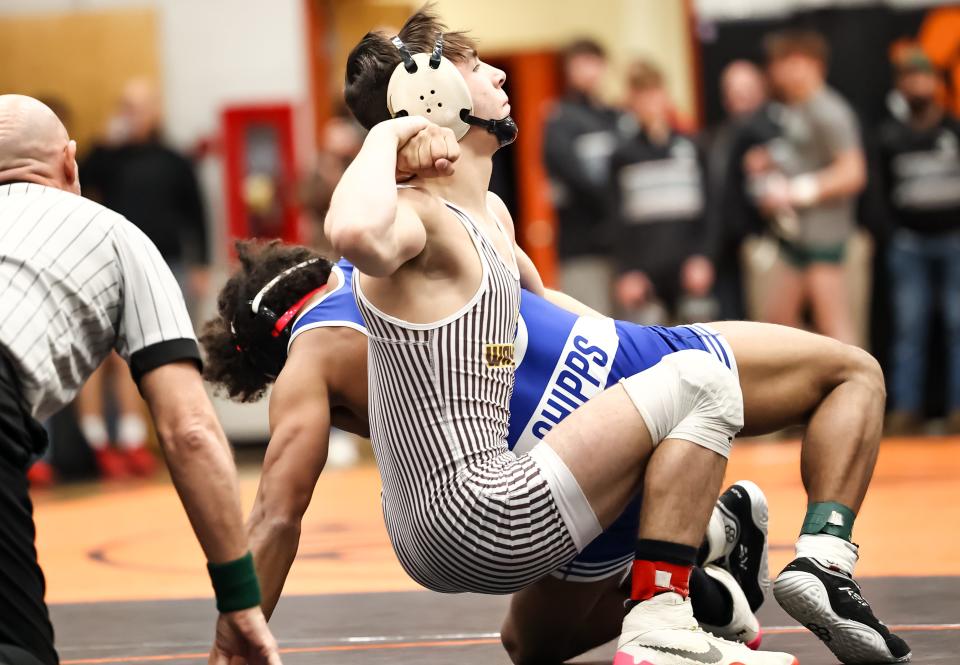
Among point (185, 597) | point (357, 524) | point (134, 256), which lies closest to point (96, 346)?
point (134, 256)

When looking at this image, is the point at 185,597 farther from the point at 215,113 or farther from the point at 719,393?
the point at 215,113

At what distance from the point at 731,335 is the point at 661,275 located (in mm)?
5598

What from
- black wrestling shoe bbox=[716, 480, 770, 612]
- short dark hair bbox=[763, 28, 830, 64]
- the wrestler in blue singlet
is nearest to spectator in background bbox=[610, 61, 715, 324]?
short dark hair bbox=[763, 28, 830, 64]

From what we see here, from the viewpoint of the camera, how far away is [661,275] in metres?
9.08

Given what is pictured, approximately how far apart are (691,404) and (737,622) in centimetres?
71

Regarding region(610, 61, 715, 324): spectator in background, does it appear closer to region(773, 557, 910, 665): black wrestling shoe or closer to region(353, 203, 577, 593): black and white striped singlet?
region(773, 557, 910, 665): black wrestling shoe

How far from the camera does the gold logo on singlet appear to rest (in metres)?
3.07

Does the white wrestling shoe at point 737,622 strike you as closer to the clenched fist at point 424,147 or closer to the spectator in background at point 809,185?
the clenched fist at point 424,147

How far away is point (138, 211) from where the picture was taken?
9.81 metres

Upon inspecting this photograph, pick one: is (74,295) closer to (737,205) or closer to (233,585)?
(233,585)

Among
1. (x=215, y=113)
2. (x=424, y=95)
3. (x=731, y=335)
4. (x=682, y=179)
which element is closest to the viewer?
(x=424, y=95)

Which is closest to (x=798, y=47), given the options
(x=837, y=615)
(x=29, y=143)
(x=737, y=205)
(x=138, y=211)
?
(x=737, y=205)

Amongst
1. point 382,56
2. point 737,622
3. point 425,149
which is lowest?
point 737,622

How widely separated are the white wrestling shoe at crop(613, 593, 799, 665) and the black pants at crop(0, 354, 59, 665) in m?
1.03
